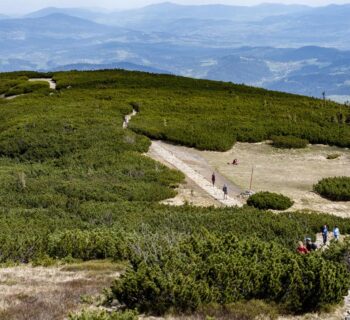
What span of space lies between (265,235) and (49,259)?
9.39 metres

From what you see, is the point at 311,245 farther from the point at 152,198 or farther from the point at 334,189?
the point at 334,189

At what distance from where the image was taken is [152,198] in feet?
104

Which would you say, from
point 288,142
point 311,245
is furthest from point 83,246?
point 288,142

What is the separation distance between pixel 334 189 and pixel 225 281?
2155cm

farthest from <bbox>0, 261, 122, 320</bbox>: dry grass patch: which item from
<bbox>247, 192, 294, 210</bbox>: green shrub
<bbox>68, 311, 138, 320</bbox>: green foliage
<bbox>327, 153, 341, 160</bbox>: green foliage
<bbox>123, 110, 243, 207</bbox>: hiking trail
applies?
<bbox>327, 153, 341, 160</bbox>: green foliage

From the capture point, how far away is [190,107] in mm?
63875

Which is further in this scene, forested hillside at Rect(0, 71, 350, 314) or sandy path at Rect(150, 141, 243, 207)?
sandy path at Rect(150, 141, 243, 207)

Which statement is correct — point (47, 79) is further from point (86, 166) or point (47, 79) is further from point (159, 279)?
point (159, 279)

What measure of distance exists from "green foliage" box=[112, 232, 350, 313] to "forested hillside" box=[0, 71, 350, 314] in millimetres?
30

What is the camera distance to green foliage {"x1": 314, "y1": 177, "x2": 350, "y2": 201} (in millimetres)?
32656

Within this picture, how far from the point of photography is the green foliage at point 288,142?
46750 mm

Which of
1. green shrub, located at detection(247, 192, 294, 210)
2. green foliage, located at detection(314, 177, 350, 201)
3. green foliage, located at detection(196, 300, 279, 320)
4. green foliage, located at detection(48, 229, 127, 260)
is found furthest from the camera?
green foliage, located at detection(314, 177, 350, 201)

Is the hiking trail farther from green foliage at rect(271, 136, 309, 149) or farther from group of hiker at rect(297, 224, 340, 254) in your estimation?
green foliage at rect(271, 136, 309, 149)

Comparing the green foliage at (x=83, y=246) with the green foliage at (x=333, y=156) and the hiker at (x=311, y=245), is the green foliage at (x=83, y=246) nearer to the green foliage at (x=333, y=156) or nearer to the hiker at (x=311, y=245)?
the hiker at (x=311, y=245)
